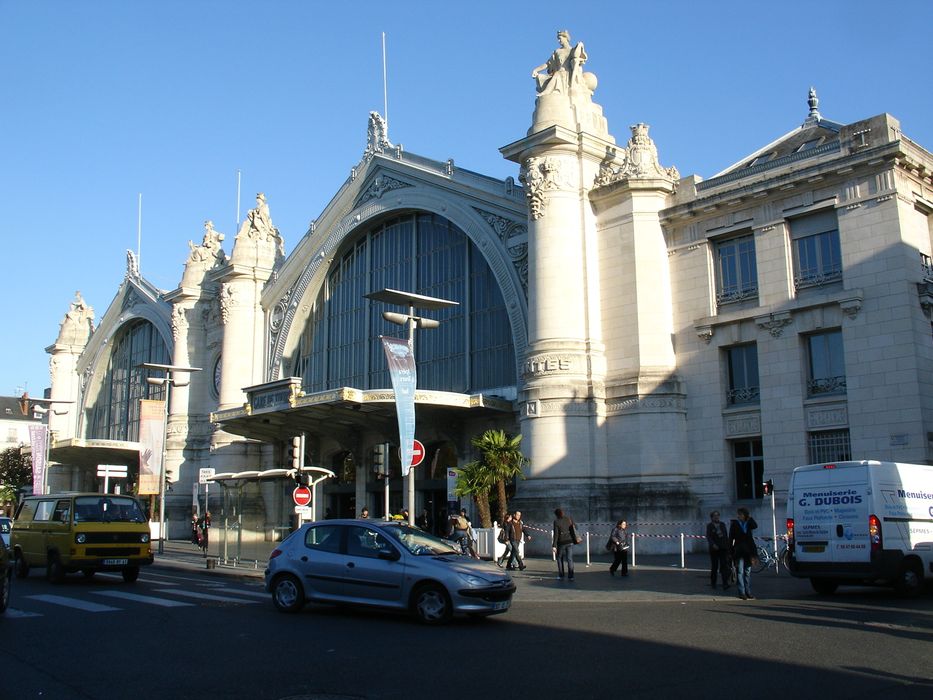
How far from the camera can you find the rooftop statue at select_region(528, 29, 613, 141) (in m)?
33.3

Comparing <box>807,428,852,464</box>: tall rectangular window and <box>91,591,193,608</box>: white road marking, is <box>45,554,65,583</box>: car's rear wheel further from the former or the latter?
<box>807,428,852,464</box>: tall rectangular window

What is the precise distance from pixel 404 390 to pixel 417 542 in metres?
6.84

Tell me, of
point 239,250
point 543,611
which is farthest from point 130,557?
point 239,250

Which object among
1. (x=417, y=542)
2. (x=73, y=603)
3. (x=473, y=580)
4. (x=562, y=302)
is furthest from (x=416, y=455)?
(x=562, y=302)

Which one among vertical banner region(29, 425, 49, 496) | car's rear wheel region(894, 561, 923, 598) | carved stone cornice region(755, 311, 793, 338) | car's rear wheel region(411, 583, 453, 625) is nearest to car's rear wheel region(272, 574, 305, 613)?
car's rear wheel region(411, 583, 453, 625)

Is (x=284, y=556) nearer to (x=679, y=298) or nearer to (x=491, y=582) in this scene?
(x=491, y=582)

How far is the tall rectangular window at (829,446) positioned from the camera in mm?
27000

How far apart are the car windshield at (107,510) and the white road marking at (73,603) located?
358 centimetres

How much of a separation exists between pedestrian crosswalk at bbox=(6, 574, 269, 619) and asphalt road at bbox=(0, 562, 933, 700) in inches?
3.6

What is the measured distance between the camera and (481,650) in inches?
432

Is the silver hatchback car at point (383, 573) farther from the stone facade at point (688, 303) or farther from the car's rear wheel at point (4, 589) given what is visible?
the stone facade at point (688, 303)

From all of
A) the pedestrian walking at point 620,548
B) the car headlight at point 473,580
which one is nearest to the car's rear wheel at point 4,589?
the car headlight at point 473,580

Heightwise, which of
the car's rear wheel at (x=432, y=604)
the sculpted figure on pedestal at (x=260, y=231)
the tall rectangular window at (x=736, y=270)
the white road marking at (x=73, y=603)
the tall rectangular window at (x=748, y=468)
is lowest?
the white road marking at (x=73, y=603)

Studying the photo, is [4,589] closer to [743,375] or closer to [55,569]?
[55,569]
